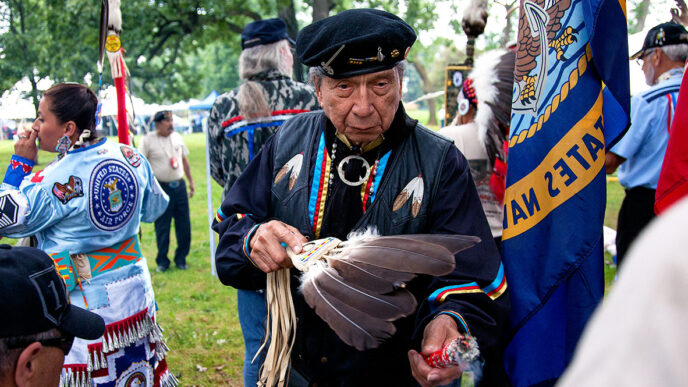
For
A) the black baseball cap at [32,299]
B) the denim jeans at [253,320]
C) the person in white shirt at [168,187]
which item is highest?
the black baseball cap at [32,299]

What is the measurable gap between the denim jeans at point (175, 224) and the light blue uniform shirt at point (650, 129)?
571cm

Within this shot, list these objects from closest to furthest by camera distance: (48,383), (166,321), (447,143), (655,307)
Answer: (655,307) < (48,383) < (447,143) < (166,321)

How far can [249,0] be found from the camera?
52.1ft

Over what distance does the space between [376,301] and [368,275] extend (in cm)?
8

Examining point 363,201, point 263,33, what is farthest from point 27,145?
point 363,201

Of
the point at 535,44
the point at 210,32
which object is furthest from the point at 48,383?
the point at 210,32

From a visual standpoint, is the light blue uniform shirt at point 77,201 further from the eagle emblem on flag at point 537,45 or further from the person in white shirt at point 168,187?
the person in white shirt at point 168,187

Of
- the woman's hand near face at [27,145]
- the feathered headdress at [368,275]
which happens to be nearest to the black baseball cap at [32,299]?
the feathered headdress at [368,275]

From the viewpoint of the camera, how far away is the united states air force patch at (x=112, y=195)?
3.09 metres

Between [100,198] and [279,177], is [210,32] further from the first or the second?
[279,177]

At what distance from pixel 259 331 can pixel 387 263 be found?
1533mm

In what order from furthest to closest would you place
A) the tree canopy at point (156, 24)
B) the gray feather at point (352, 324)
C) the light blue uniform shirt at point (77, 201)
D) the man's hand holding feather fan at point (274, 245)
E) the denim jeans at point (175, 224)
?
the tree canopy at point (156, 24) → the denim jeans at point (175, 224) → the light blue uniform shirt at point (77, 201) → the man's hand holding feather fan at point (274, 245) → the gray feather at point (352, 324)

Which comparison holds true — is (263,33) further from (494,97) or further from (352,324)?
(352,324)

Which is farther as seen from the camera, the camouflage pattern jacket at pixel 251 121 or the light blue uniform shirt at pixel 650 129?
the light blue uniform shirt at pixel 650 129
